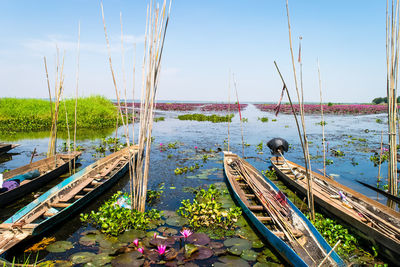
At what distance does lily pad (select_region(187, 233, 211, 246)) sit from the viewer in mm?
4559

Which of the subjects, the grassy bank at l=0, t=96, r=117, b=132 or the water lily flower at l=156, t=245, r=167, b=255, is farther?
the grassy bank at l=0, t=96, r=117, b=132

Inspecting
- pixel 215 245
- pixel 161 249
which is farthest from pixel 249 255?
pixel 161 249

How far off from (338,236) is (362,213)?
78 centimetres

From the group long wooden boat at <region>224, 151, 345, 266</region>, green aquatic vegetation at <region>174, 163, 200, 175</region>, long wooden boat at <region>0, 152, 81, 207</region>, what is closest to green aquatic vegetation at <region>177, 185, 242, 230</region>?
long wooden boat at <region>224, 151, 345, 266</region>

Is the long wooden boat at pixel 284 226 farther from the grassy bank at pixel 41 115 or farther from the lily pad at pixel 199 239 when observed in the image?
the grassy bank at pixel 41 115

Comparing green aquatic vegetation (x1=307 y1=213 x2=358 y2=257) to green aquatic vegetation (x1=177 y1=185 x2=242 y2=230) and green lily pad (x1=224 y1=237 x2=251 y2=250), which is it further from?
green aquatic vegetation (x1=177 y1=185 x2=242 y2=230)

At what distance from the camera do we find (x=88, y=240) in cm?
475

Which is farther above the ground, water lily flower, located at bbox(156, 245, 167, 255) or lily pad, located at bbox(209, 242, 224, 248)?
water lily flower, located at bbox(156, 245, 167, 255)

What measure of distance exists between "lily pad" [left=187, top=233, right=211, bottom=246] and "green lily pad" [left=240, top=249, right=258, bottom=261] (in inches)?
26.7

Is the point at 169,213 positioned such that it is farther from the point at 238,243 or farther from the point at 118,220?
the point at 238,243

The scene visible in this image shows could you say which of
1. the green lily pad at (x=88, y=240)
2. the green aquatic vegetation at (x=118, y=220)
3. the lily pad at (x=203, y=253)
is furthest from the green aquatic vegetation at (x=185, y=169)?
the lily pad at (x=203, y=253)

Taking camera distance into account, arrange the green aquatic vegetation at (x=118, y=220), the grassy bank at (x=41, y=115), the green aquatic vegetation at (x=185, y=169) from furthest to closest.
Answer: the grassy bank at (x=41, y=115) < the green aquatic vegetation at (x=185, y=169) < the green aquatic vegetation at (x=118, y=220)

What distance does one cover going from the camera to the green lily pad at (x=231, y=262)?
4.05 metres

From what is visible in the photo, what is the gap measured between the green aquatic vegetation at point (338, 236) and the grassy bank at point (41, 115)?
18845 mm
